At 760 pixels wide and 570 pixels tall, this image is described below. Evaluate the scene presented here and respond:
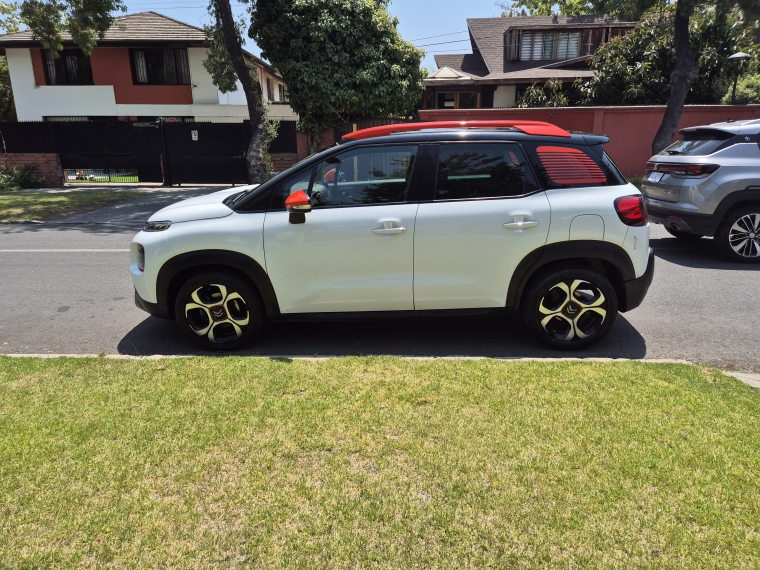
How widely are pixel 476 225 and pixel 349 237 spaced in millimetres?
1018

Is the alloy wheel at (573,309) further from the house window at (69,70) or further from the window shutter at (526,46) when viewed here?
the house window at (69,70)

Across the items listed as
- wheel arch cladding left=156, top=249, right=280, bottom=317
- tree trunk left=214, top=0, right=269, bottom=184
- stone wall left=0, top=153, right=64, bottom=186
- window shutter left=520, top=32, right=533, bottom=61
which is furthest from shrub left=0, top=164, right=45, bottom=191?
window shutter left=520, top=32, right=533, bottom=61

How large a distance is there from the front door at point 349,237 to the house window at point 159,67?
2357cm

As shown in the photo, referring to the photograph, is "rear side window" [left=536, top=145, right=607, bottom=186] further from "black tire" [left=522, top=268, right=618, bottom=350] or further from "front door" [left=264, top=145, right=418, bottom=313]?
"front door" [left=264, top=145, right=418, bottom=313]

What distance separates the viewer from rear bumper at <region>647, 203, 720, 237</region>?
7.64 meters

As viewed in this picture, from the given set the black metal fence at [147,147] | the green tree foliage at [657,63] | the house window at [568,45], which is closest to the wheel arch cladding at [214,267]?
the black metal fence at [147,147]

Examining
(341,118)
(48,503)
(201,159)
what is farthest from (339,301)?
(201,159)

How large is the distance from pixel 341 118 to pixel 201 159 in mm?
5023

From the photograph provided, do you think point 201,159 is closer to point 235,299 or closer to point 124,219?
point 124,219

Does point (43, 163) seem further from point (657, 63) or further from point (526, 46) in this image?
point (657, 63)

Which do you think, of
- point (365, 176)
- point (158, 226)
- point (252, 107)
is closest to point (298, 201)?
point (365, 176)

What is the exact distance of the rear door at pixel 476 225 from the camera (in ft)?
14.8

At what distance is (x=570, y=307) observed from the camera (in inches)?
185

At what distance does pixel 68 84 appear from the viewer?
83.1 ft
